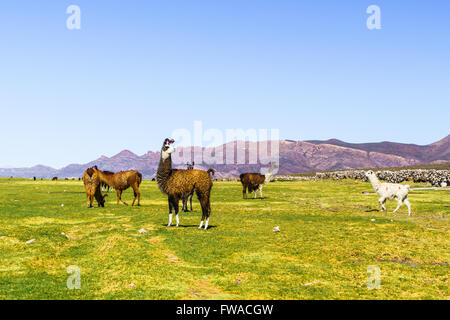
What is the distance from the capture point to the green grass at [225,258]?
930 centimetres

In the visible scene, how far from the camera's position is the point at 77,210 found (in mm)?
26188

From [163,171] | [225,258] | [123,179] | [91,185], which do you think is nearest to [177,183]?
[163,171]

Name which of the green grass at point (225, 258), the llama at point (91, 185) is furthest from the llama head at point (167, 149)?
the llama at point (91, 185)

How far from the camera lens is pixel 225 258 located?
12.7 metres

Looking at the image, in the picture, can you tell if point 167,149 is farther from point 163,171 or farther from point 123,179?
point 123,179

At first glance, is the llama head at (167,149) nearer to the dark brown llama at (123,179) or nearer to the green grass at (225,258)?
the green grass at (225,258)

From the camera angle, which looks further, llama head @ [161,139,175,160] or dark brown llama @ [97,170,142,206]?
dark brown llama @ [97,170,142,206]

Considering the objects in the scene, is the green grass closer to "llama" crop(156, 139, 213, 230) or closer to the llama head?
"llama" crop(156, 139, 213, 230)

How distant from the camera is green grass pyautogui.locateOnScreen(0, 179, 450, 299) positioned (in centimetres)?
930

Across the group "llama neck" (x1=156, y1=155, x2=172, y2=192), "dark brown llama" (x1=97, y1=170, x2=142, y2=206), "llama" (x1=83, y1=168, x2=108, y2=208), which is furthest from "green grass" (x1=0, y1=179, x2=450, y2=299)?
"dark brown llama" (x1=97, y1=170, x2=142, y2=206)

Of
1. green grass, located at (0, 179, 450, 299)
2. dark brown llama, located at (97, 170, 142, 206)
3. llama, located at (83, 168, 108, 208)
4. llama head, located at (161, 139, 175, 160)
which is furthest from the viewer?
dark brown llama, located at (97, 170, 142, 206)
